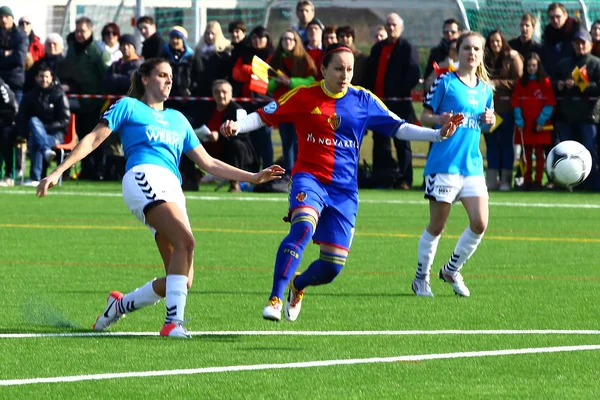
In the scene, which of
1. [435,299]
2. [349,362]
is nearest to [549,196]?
[435,299]

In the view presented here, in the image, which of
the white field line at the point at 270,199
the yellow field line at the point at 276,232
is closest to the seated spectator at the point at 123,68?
the white field line at the point at 270,199

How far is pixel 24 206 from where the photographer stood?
1805 centimetres

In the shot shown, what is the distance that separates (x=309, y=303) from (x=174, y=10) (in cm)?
2149

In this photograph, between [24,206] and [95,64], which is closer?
[24,206]

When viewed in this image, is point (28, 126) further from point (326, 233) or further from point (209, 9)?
point (326, 233)

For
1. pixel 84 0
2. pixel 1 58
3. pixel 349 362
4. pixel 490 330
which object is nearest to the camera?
pixel 349 362

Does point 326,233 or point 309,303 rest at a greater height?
point 326,233

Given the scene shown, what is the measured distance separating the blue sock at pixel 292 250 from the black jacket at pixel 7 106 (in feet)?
45.7

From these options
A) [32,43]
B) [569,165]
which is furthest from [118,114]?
[32,43]

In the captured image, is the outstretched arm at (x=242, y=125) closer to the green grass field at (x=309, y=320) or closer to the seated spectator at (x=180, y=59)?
the green grass field at (x=309, y=320)

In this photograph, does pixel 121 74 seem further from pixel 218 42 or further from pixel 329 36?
pixel 329 36

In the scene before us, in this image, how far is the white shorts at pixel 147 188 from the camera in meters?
8.09

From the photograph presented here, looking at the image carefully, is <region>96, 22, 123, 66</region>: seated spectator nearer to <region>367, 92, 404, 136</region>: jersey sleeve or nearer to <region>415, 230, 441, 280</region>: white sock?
<region>415, 230, 441, 280</region>: white sock

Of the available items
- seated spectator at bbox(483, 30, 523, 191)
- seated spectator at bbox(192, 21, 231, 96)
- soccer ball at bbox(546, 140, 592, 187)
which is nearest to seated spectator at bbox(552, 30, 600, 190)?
seated spectator at bbox(483, 30, 523, 191)
